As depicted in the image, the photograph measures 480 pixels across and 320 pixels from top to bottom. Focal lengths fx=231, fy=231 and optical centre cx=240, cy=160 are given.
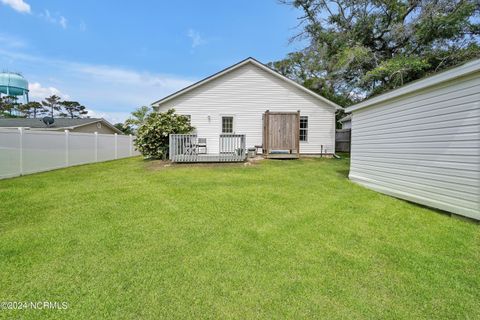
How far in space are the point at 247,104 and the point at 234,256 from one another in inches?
439

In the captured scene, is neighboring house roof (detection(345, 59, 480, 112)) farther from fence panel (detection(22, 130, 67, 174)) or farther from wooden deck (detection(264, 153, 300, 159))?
fence panel (detection(22, 130, 67, 174))

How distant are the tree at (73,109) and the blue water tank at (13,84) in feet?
35.5

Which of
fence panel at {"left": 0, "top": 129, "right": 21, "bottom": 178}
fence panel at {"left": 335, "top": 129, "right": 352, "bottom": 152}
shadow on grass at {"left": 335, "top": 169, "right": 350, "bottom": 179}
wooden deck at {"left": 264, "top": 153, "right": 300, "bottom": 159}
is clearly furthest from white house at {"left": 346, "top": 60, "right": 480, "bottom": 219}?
fence panel at {"left": 0, "top": 129, "right": 21, "bottom": 178}

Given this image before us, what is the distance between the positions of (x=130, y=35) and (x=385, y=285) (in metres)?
16.2

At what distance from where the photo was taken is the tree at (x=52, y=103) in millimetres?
41281

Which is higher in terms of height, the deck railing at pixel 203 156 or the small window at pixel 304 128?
the small window at pixel 304 128

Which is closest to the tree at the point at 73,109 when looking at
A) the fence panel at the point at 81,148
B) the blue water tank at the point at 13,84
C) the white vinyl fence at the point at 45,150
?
the blue water tank at the point at 13,84

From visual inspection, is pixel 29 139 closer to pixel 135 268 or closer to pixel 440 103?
pixel 135 268

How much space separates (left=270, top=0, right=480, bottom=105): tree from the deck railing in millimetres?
8999

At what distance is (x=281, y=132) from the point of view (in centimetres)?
1171

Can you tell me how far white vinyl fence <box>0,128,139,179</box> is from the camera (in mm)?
7684

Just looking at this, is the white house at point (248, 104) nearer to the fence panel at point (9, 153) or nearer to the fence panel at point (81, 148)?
the fence panel at point (81, 148)

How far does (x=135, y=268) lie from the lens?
2926 mm

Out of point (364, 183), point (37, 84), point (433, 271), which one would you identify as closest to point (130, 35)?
point (364, 183)
